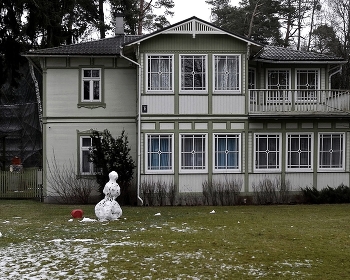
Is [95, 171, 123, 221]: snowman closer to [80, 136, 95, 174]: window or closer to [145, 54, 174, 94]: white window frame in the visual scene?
[145, 54, 174, 94]: white window frame

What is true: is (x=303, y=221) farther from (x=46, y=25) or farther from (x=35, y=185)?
(x=46, y=25)

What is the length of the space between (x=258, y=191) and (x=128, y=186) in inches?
203

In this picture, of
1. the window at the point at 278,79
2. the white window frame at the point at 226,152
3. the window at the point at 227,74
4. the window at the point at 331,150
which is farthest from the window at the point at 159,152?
the window at the point at 331,150

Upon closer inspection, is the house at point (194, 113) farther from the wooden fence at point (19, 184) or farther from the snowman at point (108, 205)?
the snowman at point (108, 205)

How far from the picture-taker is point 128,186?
74.2 feet

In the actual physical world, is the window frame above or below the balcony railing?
below

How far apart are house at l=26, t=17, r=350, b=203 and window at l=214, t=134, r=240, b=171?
40 mm

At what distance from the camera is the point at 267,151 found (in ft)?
76.0

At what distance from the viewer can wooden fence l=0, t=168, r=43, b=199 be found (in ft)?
87.4

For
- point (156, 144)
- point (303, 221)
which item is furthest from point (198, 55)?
point (303, 221)

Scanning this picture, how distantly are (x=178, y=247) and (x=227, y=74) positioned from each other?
12158 millimetres

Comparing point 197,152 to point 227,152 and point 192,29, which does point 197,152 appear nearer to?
point 227,152

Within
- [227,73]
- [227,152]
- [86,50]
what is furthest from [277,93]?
[86,50]

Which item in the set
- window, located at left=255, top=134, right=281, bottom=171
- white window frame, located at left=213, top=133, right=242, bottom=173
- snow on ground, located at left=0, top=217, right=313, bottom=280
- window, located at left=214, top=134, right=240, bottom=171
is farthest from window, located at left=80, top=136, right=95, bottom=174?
snow on ground, located at left=0, top=217, right=313, bottom=280
